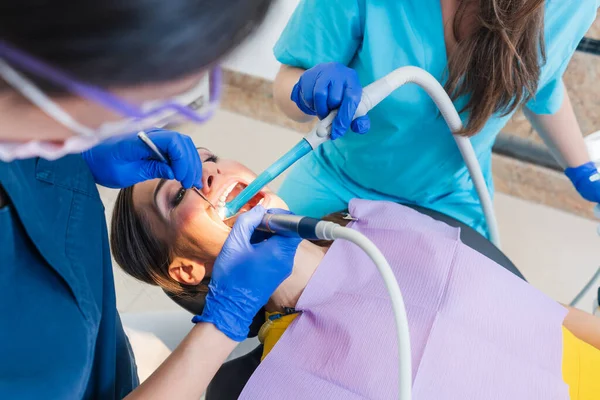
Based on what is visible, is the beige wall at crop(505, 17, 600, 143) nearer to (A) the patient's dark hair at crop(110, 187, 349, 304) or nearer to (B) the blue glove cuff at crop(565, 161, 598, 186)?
(B) the blue glove cuff at crop(565, 161, 598, 186)

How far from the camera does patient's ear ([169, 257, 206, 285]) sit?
1.30 metres

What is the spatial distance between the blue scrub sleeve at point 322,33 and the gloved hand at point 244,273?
1.53 ft

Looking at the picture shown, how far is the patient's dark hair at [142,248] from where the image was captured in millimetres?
1306

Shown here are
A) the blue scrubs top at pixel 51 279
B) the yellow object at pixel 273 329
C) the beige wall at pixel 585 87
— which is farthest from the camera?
the beige wall at pixel 585 87

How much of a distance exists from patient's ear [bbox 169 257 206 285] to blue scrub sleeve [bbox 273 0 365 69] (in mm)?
569

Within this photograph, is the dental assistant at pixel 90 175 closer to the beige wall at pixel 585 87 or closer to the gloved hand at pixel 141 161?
the gloved hand at pixel 141 161

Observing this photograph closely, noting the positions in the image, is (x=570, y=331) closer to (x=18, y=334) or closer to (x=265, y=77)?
(x=18, y=334)

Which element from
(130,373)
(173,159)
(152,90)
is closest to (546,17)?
(173,159)

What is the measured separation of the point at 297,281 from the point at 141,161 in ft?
1.53

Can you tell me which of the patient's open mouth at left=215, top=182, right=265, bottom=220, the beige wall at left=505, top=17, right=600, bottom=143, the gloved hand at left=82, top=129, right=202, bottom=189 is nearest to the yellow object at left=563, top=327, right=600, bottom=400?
the patient's open mouth at left=215, top=182, right=265, bottom=220

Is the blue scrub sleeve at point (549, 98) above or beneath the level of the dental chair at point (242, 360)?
above

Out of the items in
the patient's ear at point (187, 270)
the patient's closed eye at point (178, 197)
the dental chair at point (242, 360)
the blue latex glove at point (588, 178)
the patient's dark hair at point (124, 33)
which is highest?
the patient's dark hair at point (124, 33)

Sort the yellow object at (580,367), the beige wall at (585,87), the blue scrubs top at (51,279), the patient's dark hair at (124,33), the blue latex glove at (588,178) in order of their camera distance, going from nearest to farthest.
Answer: the patient's dark hair at (124,33)
the blue scrubs top at (51,279)
the yellow object at (580,367)
the blue latex glove at (588,178)
the beige wall at (585,87)

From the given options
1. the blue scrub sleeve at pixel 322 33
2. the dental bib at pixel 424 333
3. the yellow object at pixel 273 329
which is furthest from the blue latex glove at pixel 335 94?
the yellow object at pixel 273 329
